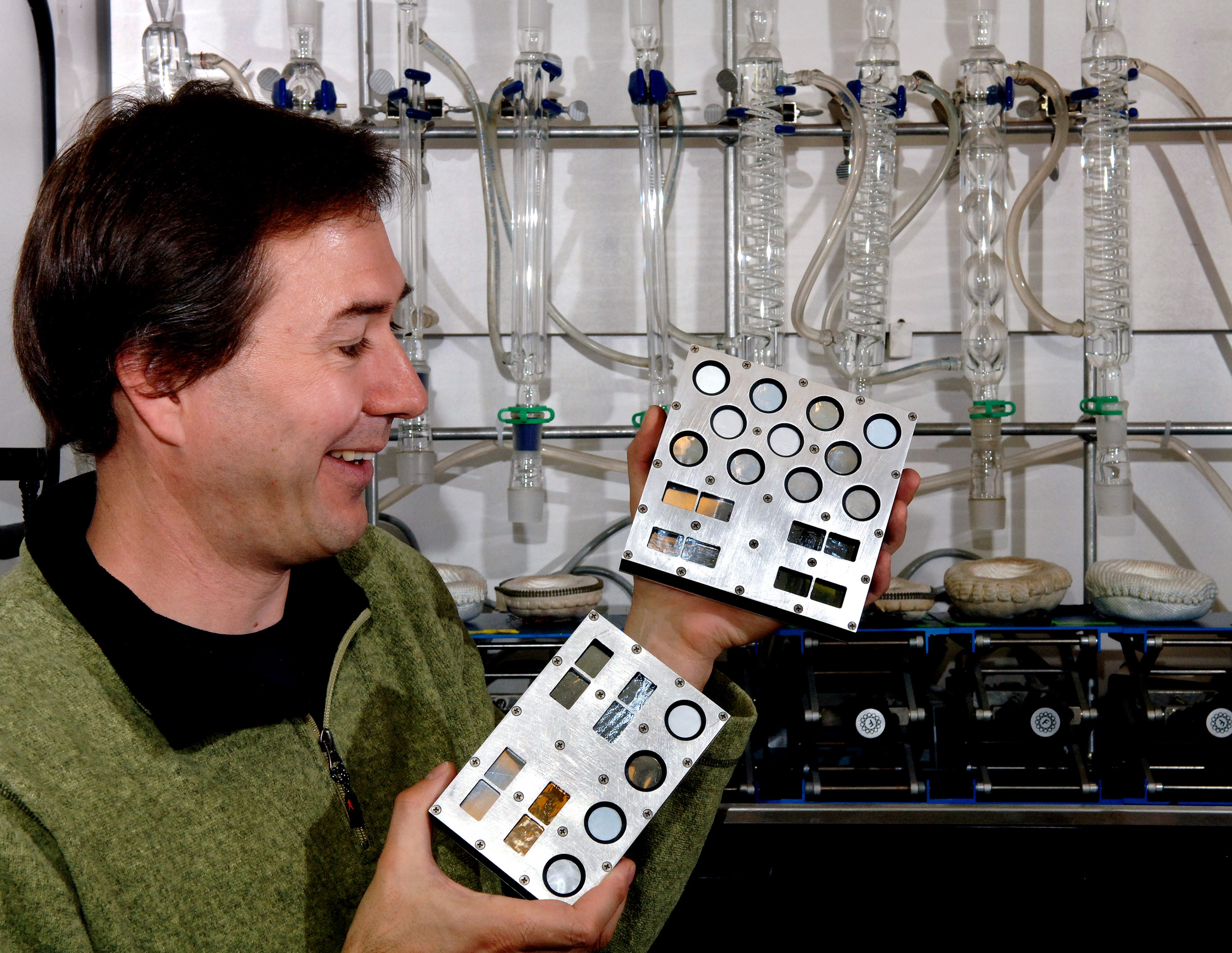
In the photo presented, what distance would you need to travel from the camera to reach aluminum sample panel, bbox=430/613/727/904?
2.30 ft

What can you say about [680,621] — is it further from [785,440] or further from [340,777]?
[340,777]

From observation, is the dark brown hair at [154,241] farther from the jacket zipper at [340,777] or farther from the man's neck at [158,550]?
the jacket zipper at [340,777]

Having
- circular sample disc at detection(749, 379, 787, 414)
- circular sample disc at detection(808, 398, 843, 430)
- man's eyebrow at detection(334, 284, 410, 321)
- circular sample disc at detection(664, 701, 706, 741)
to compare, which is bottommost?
circular sample disc at detection(664, 701, 706, 741)

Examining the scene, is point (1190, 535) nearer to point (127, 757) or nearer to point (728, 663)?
point (728, 663)

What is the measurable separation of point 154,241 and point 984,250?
4.28 ft

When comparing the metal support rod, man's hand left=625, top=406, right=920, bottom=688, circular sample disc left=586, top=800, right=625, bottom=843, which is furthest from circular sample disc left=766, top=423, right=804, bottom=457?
the metal support rod

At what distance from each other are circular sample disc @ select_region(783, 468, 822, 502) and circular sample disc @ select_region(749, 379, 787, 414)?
0.19 ft

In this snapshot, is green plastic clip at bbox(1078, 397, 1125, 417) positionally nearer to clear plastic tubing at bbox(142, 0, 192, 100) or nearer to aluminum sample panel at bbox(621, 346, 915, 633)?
aluminum sample panel at bbox(621, 346, 915, 633)

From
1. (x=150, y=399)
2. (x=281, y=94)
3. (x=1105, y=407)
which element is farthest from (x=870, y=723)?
(x=281, y=94)

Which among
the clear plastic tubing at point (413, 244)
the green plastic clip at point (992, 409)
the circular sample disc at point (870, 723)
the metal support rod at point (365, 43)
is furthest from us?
the metal support rod at point (365, 43)

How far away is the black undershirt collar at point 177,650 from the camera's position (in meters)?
0.74

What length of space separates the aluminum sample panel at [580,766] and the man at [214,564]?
0.03m

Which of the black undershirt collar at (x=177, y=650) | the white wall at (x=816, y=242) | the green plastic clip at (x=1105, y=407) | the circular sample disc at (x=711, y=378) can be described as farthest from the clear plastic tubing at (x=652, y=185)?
the black undershirt collar at (x=177, y=650)

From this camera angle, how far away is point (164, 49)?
1.69 m
